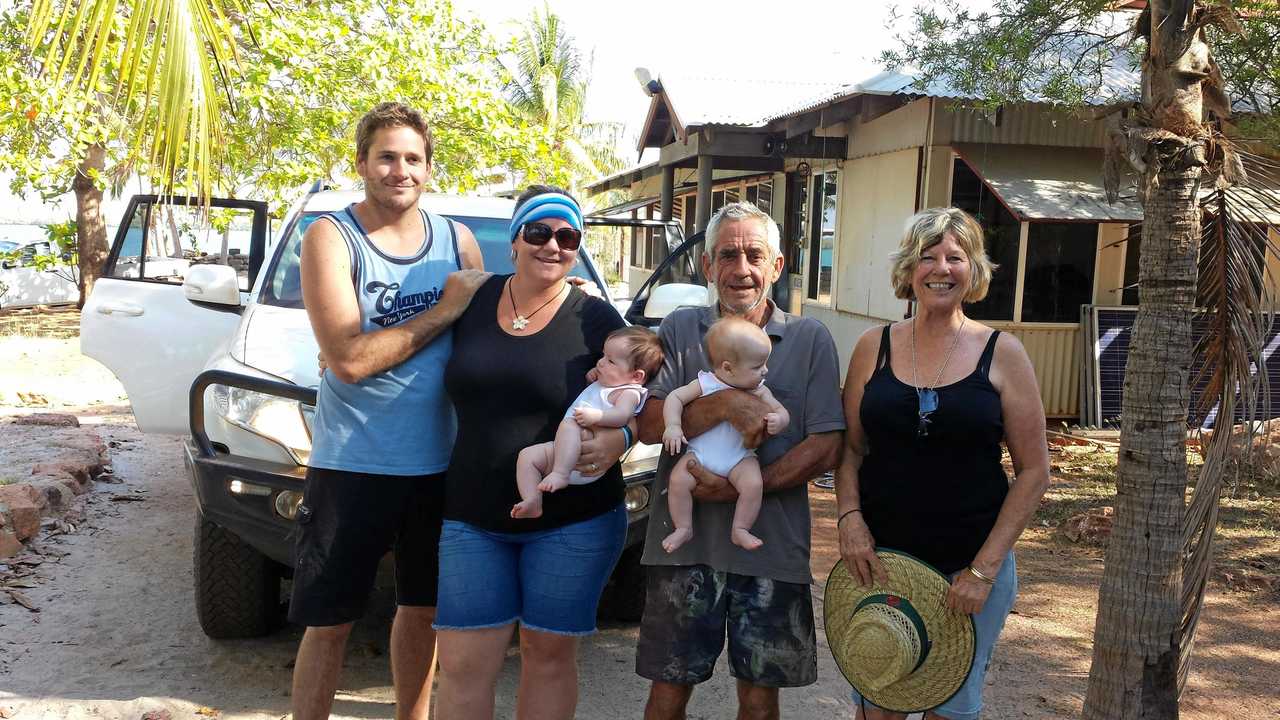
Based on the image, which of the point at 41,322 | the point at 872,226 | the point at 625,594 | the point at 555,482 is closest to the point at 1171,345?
the point at 555,482

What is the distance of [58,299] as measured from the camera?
23.0 metres

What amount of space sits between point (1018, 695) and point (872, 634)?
1.83 metres

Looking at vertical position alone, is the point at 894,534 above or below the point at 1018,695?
above

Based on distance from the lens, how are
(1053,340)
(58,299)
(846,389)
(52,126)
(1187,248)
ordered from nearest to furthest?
(846,389) → (1187,248) → (1053,340) → (52,126) → (58,299)

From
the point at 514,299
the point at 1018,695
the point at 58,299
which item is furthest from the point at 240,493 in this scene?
the point at 58,299

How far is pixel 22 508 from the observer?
580cm

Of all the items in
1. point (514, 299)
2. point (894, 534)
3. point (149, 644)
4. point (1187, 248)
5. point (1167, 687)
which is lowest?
point (149, 644)

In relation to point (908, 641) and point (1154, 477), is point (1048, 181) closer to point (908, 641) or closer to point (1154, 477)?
point (1154, 477)

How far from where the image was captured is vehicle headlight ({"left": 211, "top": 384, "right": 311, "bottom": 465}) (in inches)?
145

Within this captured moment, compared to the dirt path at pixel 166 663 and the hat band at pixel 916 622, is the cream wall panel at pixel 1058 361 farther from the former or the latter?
the hat band at pixel 916 622

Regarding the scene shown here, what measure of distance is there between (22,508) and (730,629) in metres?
4.89

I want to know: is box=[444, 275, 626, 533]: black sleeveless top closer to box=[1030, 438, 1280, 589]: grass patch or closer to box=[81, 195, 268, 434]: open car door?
box=[81, 195, 268, 434]: open car door

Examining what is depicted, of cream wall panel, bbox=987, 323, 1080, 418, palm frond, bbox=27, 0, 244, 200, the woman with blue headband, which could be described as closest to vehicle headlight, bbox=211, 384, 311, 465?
palm frond, bbox=27, 0, 244, 200

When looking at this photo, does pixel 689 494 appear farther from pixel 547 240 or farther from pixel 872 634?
pixel 547 240
